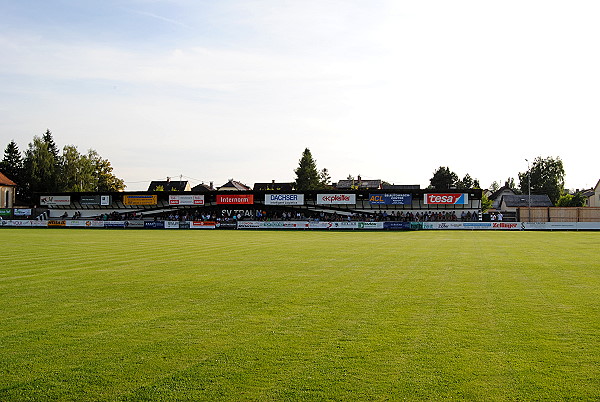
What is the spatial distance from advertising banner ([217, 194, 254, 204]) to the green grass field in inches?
2287

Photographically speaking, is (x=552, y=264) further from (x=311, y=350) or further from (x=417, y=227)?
(x=417, y=227)

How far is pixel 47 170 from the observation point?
9750cm

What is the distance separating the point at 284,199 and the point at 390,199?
52.0ft

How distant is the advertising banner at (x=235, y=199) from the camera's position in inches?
2958

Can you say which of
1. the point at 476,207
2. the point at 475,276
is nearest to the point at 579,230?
the point at 476,207

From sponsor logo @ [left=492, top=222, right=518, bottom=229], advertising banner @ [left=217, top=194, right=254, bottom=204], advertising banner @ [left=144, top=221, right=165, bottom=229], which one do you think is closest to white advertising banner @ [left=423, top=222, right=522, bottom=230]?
sponsor logo @ [left=492, top=222, right=518, bottom=229]

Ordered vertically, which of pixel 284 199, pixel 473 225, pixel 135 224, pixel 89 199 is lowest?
pixel 473 225

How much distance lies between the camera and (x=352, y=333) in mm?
8773

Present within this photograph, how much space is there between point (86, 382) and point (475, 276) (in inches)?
519

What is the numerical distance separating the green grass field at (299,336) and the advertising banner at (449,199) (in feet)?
171

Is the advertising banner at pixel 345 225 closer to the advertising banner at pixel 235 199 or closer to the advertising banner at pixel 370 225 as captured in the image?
the advertising banner at pixel 370 225

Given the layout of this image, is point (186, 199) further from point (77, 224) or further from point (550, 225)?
point (550, 225)

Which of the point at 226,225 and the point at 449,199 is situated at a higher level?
the point at 449,199

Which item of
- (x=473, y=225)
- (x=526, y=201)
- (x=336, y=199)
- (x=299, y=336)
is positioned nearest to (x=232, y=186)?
(x=336, y=199)
